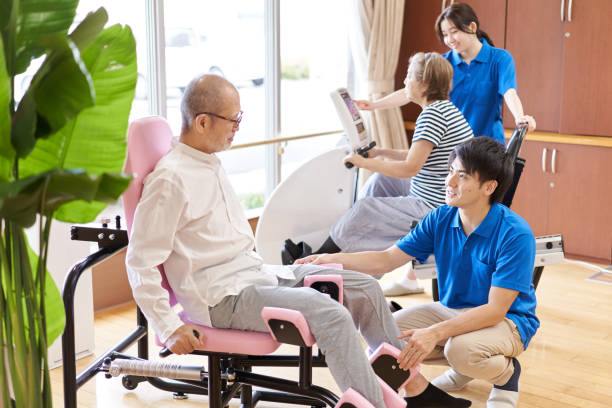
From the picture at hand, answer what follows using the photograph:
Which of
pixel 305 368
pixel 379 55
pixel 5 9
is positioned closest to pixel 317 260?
pixel 305 368

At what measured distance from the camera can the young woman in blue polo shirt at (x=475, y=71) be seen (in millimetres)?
3646

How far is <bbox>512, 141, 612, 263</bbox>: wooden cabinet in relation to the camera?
4.34m

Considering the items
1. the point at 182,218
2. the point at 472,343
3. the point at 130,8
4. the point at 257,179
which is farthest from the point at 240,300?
the point at 257,179

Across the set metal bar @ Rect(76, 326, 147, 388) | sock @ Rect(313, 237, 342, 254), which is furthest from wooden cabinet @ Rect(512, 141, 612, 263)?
metal bar @ Rect(76, 326, 147, 388)

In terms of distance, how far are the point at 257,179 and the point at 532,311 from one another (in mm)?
2323

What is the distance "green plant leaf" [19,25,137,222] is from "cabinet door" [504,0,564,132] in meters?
3.45

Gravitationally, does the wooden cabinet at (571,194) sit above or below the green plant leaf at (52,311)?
below

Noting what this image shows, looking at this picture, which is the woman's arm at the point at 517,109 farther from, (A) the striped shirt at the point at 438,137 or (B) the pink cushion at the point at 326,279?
(B) the pink cushion at the point at 326,279

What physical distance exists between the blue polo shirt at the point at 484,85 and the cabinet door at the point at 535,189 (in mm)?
783

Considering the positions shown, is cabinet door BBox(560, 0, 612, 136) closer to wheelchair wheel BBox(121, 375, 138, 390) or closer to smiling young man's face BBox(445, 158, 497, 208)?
smiling young man's face BBox(445, 158, 497, 208)

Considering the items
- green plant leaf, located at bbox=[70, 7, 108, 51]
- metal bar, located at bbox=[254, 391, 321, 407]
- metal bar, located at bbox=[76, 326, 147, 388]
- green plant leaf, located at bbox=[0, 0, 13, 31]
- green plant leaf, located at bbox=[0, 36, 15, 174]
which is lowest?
metal bar, located at bbox=[254, 391, 321, 407]

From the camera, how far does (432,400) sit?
7.99 ft

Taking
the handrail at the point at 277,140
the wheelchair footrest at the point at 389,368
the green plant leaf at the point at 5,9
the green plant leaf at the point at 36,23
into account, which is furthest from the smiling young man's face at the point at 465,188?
the handrail at the point at 277,140

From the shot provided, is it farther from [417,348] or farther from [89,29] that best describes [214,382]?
[89,29]
